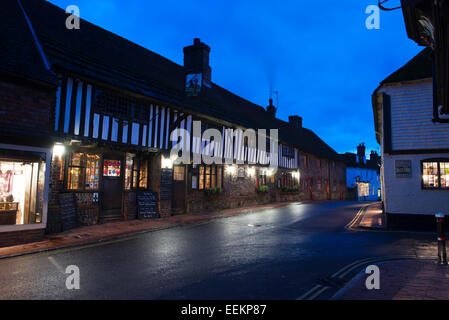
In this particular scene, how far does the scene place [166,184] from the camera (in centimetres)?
1392

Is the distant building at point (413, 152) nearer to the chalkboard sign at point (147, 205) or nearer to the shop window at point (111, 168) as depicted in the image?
the chalkboard sign at point (147, 205)

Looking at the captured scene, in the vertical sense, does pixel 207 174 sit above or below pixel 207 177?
above

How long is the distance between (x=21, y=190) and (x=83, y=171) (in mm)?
2161

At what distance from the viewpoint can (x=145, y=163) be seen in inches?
539

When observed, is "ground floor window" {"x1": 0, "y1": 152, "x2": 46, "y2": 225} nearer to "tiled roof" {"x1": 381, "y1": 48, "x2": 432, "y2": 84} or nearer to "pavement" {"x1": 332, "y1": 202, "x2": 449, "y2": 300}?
"pavement" {"x1": 332, "y1": 202, "x2": 449, "y2": 300}

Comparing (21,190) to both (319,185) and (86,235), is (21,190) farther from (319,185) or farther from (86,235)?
(319,185)

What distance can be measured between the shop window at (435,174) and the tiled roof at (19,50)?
13676 mm

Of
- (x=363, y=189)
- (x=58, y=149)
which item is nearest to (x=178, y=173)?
(x=58, y=149)

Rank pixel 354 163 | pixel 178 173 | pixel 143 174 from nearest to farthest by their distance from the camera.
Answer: pixel 143 174
pixel 178 173
pixel 354 163

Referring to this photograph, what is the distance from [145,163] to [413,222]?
1167 centimetres

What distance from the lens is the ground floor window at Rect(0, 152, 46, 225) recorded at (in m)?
8.52

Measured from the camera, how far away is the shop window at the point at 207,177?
16378 mm
